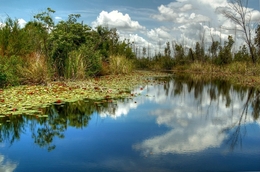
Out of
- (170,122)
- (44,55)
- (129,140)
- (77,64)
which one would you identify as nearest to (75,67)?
(77,64)

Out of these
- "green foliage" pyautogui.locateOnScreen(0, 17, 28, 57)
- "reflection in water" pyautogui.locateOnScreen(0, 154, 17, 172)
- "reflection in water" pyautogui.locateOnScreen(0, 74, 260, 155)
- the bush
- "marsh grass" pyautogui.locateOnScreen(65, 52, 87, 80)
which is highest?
"green foliage" pyautogui.locateOnScreen(0, 17, 28, 57)

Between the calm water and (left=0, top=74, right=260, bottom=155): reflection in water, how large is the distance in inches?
0.6

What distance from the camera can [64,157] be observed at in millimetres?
3418

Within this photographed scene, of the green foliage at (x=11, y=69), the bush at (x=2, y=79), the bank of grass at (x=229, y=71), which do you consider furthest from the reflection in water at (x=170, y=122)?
the bank of grass at (x=229, y=71)

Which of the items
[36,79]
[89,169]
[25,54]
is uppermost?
[25,54]

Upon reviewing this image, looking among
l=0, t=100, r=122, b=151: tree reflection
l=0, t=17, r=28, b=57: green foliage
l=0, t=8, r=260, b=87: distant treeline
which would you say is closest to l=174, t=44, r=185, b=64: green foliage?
l=0, t=8, r=260, b=87: distant treeline

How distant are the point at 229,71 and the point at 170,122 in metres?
18.6

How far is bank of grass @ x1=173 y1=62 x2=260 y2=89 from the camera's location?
1671cm

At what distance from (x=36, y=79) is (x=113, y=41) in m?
11.6

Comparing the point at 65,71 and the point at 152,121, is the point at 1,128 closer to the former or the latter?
the point at 152,121

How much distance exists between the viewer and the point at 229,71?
73.4 ft

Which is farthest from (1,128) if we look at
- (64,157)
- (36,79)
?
(36,79)

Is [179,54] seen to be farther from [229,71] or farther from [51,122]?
[51,122]

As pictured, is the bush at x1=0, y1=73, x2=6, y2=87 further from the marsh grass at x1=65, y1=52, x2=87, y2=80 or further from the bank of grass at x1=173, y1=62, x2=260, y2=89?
the bank of grass at x1=173, y1=62, x2=260, y2=89
